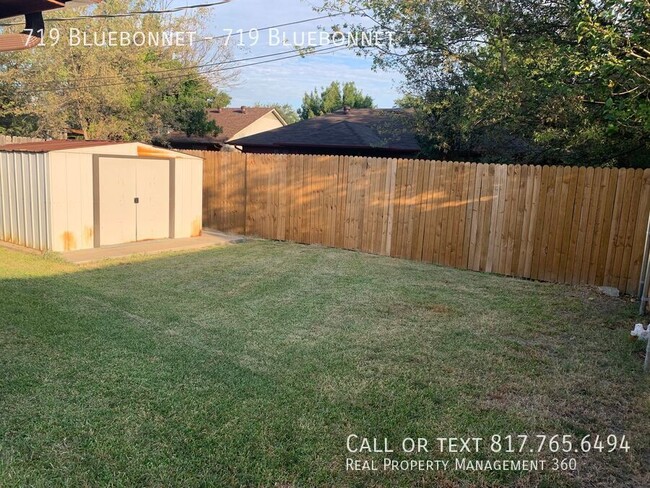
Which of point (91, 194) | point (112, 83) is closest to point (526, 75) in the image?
point (91, 194)

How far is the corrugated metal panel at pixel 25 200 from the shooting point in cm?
848

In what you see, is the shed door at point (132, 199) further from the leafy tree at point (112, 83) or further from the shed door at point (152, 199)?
the leafy tree at point (112, 83)

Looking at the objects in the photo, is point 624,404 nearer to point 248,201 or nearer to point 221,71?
point 248,201

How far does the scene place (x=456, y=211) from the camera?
28.4ft

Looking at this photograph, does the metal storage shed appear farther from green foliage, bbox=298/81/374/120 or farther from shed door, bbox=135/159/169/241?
green foliage, bbox=298/81/374/120

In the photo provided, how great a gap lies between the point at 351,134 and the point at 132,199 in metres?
8.06

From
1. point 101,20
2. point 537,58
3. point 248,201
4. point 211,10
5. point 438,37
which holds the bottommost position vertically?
point 248,201

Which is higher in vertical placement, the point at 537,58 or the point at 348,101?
the point at 348,101

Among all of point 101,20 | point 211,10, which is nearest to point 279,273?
point 101,20

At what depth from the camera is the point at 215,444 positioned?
2.81 m

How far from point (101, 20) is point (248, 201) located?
11.2 meters

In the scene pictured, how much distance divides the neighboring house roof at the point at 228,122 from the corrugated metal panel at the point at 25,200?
40.6 ft

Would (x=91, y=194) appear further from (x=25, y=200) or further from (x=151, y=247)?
(x=151, y=247)

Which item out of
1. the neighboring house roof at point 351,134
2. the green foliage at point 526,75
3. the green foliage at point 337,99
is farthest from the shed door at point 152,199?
the green foliage at point 337,99
